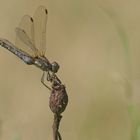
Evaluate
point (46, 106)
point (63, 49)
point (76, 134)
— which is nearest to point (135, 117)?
point (76, 134)

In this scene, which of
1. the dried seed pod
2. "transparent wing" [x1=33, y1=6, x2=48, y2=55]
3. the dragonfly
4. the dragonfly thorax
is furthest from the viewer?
"transparent wing" [x1=33, y1=6, x2=48, y2=55]

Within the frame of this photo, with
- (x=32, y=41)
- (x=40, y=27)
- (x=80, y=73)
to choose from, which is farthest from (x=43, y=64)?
(x=80, y=73)

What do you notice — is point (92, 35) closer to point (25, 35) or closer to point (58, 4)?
point (58, 4)

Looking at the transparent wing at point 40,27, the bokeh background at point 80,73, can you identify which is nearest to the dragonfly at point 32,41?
the transparent wing at point 40,27

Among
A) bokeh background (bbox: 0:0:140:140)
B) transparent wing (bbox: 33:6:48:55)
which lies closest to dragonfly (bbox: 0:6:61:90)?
transparent wing (bbox: 33:6:48:55)

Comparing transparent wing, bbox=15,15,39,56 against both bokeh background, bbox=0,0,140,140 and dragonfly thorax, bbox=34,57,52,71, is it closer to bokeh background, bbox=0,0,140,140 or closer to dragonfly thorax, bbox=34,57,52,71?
dragonfly thorax, bbox=34,57,52,71

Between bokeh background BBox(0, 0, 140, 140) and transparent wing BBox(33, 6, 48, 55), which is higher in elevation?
bokeh background BBox(0, 0, 140, 140)

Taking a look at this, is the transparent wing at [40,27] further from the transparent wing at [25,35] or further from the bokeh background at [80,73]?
the bokeh background at [80,73]

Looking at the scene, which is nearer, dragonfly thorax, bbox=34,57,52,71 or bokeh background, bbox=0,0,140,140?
dragonfly thorax, bbox=34,57,52,71
